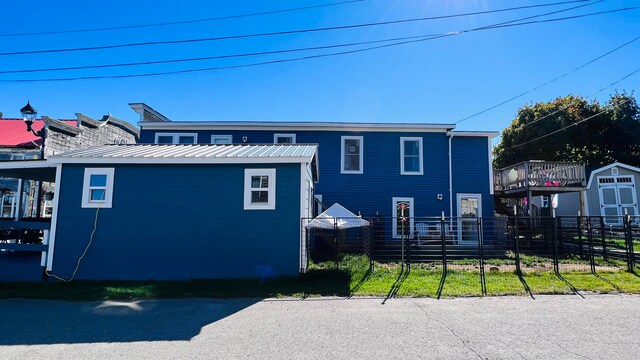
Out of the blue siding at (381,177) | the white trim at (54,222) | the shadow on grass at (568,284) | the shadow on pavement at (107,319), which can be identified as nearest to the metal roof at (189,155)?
the white trim at (54,222)

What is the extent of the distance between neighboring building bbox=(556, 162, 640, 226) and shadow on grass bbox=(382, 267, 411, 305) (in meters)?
15.2

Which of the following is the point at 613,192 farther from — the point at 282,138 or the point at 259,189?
the point at 259,189

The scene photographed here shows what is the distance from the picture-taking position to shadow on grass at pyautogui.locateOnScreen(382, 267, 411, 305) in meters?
6.94

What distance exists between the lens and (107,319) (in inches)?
220

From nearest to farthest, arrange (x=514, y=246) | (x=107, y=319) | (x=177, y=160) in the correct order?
(x=107, y=319) → (x=177, y=160) → (x=514, y=246)

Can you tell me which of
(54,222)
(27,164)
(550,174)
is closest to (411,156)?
(550,174)

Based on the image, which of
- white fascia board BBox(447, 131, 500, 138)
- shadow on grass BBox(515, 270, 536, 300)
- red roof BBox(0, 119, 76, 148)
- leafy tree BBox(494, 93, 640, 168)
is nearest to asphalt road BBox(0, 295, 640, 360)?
shadow on grass BBox(515, 270, 536, 300)

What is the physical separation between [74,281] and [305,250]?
224 inches

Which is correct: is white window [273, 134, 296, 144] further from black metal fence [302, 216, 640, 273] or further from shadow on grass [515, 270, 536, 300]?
shadow on grass [515, 270, 536, 300]

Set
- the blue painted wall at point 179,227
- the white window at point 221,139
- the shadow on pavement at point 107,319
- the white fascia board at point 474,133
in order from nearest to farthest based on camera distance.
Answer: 1. the shadow on pavement at point 107,319
2. the blue painted wall at point 179,227
3. the white fascia board at point 474,133
4. the white window at point 221,139

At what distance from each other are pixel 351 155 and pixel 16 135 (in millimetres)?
15978

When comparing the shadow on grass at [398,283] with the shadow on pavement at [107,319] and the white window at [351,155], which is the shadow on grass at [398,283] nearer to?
the shadow on pavement at [107,319]

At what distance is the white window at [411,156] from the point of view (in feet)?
49.3

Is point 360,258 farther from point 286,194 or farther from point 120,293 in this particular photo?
point 120,293
